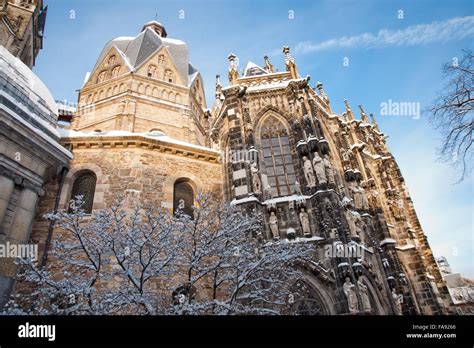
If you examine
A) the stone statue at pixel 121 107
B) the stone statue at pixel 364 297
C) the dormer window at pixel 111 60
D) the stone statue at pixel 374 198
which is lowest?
the stone statue at pixel 364 297

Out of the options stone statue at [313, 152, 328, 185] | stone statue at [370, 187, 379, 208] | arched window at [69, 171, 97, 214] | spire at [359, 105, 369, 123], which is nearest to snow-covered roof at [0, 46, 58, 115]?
arched window at [69, 171, 97, 214]

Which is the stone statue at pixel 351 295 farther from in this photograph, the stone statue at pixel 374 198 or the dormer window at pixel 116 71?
the dormer window at pixel 116 71

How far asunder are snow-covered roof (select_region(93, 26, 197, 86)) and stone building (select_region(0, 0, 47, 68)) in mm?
4931

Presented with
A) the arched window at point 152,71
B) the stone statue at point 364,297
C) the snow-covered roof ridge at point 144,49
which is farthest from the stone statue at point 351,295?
the arched window at point 152,71

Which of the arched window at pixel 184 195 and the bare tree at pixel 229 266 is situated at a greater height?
the arched window at pixel 184 195

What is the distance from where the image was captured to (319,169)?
1314 cm

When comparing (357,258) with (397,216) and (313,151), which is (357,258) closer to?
(313,151)

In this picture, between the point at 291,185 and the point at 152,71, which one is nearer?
the point at 291,185

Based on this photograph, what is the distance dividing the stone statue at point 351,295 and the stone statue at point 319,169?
3794mm

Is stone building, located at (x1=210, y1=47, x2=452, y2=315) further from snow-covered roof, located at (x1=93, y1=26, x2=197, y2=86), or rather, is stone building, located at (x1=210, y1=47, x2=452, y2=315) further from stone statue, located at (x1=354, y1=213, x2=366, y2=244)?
snow-covered roof, located at (x1=93, y1=26, x2=197, y2=86)

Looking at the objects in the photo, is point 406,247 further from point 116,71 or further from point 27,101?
point 116,71

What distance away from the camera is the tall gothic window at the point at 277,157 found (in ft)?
45.4

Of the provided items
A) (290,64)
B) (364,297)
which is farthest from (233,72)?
(364,297)

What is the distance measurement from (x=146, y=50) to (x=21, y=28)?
8719 mm
